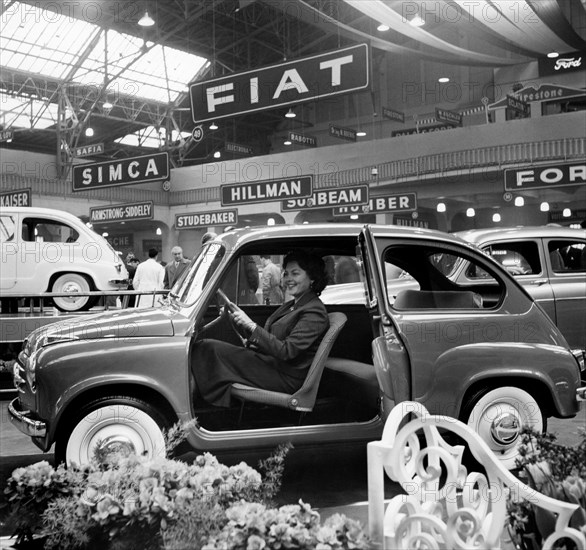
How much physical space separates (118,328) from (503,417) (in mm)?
2520

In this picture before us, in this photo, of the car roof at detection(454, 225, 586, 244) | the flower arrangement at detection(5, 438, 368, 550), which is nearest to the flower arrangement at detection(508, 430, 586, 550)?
the flower arrangement at detection(5, 438, 368, 550)

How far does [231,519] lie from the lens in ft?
6.06

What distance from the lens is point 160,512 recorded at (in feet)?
6.53

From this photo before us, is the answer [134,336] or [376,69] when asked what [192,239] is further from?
[134,336]

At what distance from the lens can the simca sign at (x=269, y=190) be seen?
40.9ft

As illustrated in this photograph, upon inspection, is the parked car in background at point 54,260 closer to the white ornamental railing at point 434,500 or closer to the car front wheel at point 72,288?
the car front wheel at point 72,288

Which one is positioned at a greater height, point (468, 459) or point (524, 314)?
point (524, 314)

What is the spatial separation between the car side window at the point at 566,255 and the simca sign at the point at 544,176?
4.36 m

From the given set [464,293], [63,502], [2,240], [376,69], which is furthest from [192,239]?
[63,502]

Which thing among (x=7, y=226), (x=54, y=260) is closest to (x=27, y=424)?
(x=54, y=260)

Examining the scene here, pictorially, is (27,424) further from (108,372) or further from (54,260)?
(54,260)

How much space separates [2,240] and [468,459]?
7.70 meters

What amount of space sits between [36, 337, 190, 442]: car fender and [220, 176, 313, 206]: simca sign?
8644 millimetres

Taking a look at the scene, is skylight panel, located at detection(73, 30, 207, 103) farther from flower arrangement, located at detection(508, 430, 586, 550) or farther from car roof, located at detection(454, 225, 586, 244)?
flower arrangement, located at detection(508, 430, 586, 550)
